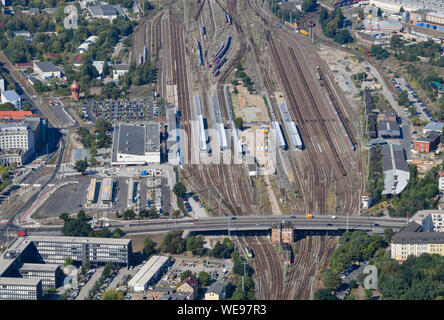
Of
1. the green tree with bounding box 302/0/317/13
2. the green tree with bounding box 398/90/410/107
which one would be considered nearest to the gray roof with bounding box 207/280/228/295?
the green tree with bounding box 398/90/410/107

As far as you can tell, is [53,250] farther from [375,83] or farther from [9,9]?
[9,9]

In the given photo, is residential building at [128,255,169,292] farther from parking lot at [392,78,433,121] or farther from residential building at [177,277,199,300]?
parking lot at [392,78,433,121]

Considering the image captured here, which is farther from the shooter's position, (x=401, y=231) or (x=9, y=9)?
(x=9, y=9)

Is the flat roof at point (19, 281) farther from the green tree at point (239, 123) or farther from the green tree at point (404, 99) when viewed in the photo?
the green tree at point (404, 99)

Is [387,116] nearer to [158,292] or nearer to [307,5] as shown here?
[307,5]

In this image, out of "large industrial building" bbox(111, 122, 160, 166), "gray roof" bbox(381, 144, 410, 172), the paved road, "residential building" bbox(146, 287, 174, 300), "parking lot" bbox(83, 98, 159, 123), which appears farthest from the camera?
"parking lot" bbox(83, 98, 159, 123)

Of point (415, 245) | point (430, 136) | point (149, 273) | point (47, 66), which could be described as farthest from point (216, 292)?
point (47, 66)

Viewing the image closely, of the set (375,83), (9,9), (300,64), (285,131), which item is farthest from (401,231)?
(9,9)
